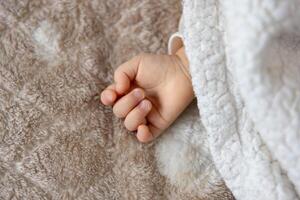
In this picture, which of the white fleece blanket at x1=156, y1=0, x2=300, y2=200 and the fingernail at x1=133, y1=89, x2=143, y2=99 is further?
the fingernail at x1=133, y1=89, x2=143, y2=99

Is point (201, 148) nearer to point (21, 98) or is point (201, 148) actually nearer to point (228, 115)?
point (228, 115)

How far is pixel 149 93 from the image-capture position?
780 millimetres

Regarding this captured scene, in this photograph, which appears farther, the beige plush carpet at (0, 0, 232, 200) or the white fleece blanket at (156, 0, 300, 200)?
the beige plush carpet at (0, 0, 232, 200)

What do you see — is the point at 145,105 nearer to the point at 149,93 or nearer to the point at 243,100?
the point at 149,93

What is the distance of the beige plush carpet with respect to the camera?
734 mm

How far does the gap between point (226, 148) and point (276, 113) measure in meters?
0.12

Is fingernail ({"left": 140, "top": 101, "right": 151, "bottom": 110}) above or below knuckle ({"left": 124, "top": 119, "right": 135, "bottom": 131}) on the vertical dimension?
above

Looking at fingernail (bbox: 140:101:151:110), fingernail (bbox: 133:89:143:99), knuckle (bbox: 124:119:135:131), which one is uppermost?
fingernail (bbox: 133:89:143:99)

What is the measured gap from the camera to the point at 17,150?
0.74 metres

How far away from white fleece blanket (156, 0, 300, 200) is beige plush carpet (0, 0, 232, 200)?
0.07m

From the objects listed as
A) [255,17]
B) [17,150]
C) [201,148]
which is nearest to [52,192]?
[17,150]

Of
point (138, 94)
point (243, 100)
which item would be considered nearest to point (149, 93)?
point (138, 94)

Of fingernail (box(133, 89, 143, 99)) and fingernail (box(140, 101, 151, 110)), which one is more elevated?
fingernail (box(133, 89, 143, 99))

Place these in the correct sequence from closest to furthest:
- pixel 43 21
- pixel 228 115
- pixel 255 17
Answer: pixel 255 17, pixel 228 115, pixel 43 21
